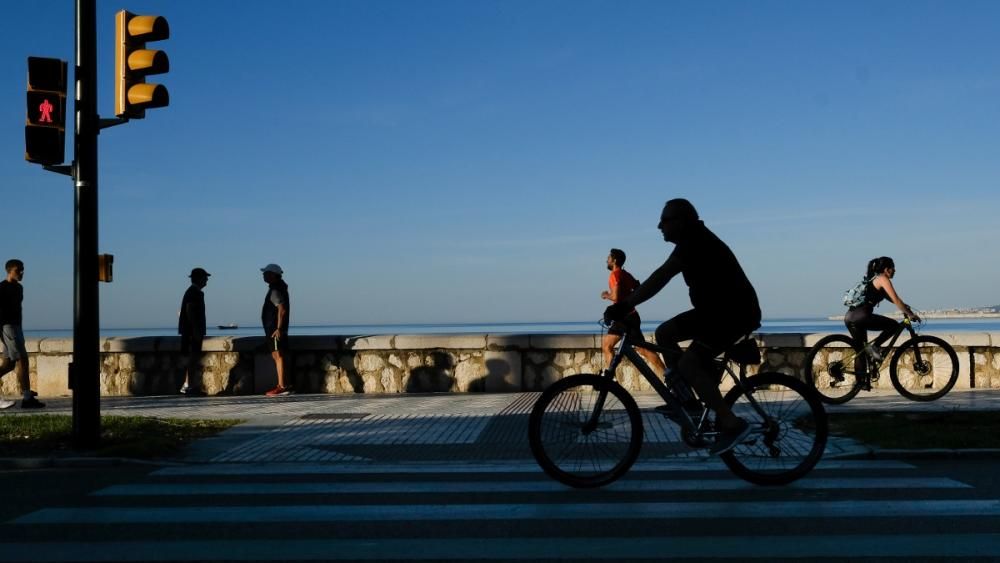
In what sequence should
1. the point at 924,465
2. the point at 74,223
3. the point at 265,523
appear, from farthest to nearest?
1. the point at 74,223
2. the point at 924,465
3. the point at 265,523

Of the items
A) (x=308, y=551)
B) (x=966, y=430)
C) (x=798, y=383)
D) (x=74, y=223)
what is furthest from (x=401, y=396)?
(x=308, y=551)

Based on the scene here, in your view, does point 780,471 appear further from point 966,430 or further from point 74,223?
point 74,223

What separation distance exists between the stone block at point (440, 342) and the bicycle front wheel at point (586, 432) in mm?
8330

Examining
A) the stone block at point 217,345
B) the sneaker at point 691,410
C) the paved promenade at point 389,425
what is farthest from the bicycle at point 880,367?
the stone block at point 217,345

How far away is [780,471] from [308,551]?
9.74 feet

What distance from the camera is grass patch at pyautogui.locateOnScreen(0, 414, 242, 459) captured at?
8078 millimetres

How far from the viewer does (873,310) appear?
38.1 feet

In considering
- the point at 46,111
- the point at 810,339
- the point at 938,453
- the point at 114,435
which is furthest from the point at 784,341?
the point at 46,111

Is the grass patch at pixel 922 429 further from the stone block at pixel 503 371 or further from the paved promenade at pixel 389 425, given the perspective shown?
the stone block at pixel 503 371

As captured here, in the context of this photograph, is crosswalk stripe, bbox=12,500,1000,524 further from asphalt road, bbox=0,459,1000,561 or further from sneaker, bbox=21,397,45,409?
sneaker, bbox=21,397,45,409

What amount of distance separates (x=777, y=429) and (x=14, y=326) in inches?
356

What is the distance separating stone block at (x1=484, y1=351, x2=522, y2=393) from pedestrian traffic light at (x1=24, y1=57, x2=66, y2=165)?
7.60m

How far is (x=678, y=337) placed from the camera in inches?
247

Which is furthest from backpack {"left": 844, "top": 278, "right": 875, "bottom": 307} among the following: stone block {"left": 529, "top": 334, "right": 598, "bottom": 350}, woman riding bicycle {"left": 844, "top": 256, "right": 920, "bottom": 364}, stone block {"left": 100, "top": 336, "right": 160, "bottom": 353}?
stone block {"left": 100, "top": 336, "right": 160, "bottom": 353}
